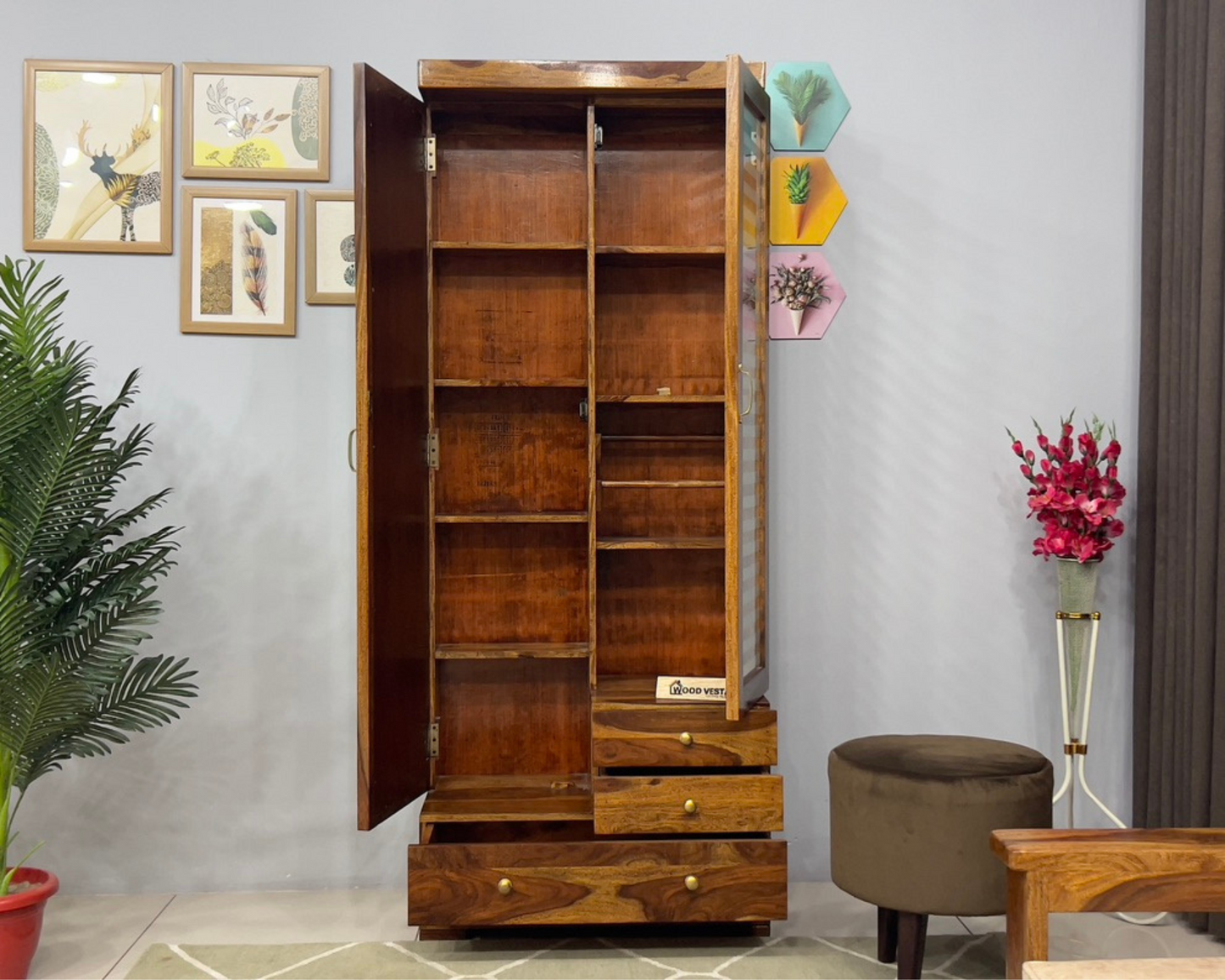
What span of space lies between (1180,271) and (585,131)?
163cm

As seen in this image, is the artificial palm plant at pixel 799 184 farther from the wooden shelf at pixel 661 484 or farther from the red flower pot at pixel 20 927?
the red flower pot at pixel 20 927

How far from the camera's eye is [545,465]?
3086mm

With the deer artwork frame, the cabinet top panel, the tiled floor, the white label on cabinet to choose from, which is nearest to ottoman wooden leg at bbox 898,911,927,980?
the tiled floor

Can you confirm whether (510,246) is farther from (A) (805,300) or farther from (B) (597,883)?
(B) (597,883)

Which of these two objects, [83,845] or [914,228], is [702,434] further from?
[83,845]

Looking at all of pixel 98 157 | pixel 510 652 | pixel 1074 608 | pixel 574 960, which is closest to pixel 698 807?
pixel 574 960

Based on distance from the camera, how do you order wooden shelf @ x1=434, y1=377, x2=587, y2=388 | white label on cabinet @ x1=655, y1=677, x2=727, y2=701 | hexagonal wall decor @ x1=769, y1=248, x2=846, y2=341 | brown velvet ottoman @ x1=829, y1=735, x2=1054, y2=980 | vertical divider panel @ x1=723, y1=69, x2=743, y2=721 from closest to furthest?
brown velvet ottoman @ x1=829, y1=735, x2=1054, y2=980
vertical divider panel @ x1=723, y1=69, x2=743, y2=721
white label on cabinet @ x1=655, y1=677, x2=727, y2=701
wooden shelf @ x1=434, y1=377, x2=587, y2=388
hexagonal wall decor @ x1=769, y1=248, x2=846, y2=341

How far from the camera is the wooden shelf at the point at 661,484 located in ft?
9.54

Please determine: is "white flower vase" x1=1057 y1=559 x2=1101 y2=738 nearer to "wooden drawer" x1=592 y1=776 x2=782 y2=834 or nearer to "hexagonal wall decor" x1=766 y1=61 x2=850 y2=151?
"wooden drawer" x1=592 y1=776 x2=782 y2=834

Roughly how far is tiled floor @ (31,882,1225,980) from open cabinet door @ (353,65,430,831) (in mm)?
465

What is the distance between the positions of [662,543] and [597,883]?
0.84m

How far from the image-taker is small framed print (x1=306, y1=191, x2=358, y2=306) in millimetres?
3125

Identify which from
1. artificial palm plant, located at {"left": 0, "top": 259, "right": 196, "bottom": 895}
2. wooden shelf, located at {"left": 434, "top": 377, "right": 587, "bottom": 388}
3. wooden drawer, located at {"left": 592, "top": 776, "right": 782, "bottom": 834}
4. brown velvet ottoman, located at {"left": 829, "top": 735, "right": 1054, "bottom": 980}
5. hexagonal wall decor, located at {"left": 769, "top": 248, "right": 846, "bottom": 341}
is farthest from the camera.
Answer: hexagonal wall decor, located at {"left": 769, "top": 248, "right": 846, "bottom": 341}

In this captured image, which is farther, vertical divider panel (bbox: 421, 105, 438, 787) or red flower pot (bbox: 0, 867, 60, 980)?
vertical divider panel (bbox: 421, 105, 438, 787)
